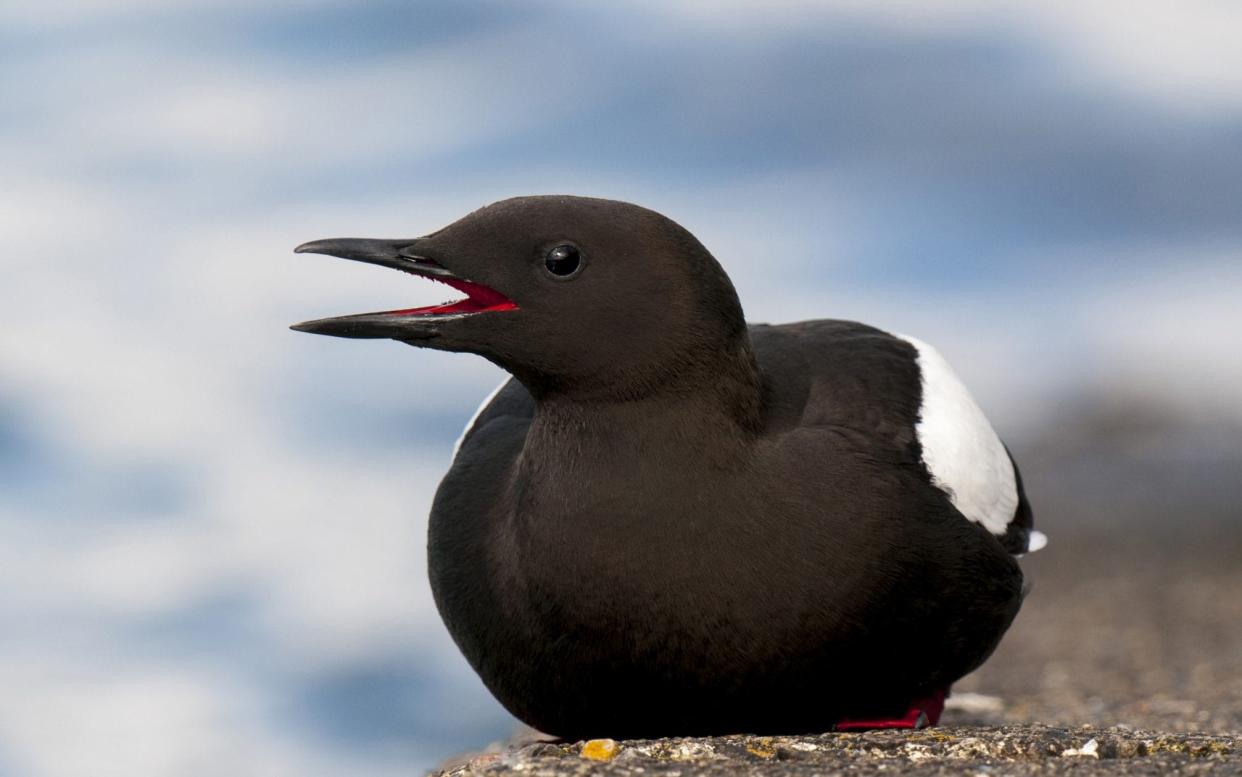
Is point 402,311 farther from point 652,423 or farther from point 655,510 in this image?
point 655,510

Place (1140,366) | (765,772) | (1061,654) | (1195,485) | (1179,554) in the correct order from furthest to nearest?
(1140,366), (1195,485), (1179,554), (1061,654), (765,772)

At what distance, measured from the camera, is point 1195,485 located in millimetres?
12203

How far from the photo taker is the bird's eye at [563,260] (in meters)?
4.57

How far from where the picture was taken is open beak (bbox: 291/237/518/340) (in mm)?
4457

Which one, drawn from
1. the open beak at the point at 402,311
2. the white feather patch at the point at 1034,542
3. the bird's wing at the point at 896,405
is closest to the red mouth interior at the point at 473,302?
the open beak at the point at 402,311

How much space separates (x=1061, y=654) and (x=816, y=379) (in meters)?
3.62

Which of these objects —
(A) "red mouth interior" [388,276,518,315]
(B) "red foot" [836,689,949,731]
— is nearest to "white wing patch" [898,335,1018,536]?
(B) "red foot" [836,689,949,731]

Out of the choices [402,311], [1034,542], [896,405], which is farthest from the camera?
[1034,542]

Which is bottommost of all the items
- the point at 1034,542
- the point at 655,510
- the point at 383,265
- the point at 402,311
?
the point at 1034,542

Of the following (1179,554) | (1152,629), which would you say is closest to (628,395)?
(1152,629)

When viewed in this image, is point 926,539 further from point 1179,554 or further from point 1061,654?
point 1179,554

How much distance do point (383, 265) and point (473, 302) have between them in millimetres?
266

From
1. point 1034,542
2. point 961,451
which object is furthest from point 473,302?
point 1034,542

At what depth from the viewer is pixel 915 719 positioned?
516 centimetres
